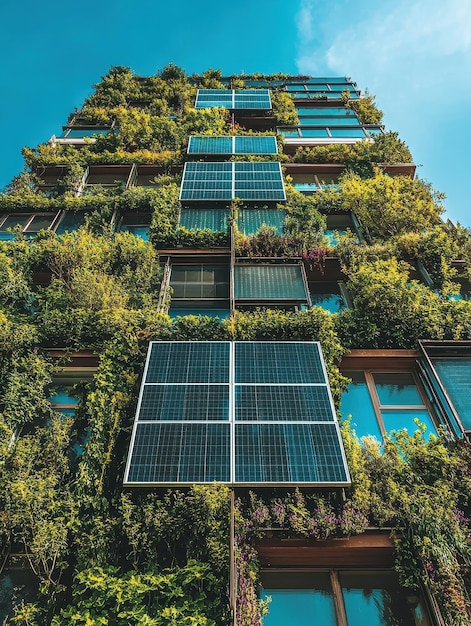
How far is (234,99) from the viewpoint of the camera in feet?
92.9

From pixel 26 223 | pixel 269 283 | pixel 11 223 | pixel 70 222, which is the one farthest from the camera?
pixel 11 223

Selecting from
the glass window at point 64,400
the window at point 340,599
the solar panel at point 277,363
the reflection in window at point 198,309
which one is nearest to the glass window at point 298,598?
the window at point 340,599

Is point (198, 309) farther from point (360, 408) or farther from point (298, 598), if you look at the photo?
point (298, 598)

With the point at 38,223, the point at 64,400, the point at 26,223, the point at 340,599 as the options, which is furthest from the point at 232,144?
the point at 340,599

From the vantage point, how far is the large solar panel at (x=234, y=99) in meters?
27.5

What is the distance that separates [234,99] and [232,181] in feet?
35.6

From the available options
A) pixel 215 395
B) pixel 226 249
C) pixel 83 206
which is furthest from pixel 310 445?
pixel 83 206

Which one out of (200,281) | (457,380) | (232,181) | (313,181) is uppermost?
(313,181)

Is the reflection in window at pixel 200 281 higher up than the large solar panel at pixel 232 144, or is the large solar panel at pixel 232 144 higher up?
the large solar panel at pixel 232 144

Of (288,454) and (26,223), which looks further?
(26,223)

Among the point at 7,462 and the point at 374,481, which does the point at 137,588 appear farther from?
the point at 374,481

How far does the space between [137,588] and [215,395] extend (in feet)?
13.2

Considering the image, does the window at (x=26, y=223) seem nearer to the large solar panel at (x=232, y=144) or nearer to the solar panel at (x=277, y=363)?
the large solar panel at (x=232, y=144)

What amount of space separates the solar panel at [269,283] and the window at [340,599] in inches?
284
